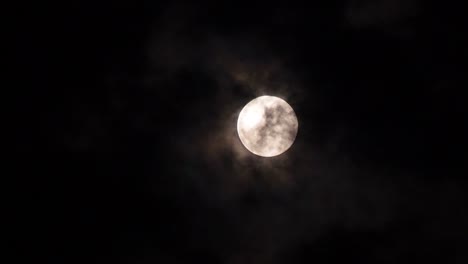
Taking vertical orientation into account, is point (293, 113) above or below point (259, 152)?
above

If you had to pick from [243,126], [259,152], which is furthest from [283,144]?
[243,126]

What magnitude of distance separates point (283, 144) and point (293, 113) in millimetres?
1562

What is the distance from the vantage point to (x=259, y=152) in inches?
562

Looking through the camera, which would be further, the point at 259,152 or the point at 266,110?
the point at 259,152

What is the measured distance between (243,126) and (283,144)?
2.06 metres

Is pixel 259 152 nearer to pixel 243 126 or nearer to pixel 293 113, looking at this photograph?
pixel 243 126

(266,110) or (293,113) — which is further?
(293,113)

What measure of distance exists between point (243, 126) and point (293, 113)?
247cm

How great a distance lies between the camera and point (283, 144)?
14.0m

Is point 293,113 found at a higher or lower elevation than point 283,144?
higher

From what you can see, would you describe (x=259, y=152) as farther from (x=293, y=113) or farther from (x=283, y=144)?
(x=293, y=113)

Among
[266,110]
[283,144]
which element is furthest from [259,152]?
[266,110]

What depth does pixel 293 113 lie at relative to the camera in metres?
14.2

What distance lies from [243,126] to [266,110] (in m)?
1.40
